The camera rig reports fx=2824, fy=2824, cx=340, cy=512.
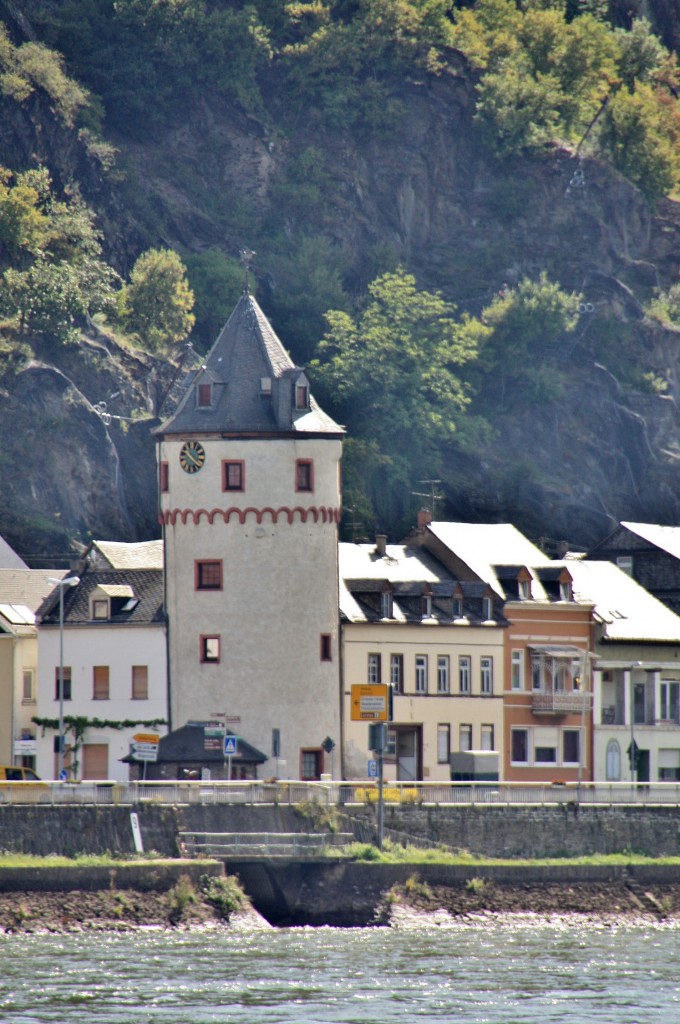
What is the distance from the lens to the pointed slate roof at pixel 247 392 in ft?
347

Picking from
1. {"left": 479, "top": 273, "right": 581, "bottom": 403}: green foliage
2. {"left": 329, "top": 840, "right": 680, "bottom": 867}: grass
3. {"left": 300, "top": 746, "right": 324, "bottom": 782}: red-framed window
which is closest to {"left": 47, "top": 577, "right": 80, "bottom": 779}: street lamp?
{"left": 300, "top": 746, "right": 324, "bottom": 782}: red-framed window

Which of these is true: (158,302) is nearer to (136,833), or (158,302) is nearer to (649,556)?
(649,556)

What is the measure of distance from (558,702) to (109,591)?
1945 cm

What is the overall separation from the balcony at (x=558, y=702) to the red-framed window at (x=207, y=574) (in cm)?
1605

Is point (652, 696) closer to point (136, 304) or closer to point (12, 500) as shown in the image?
point (12, 500)

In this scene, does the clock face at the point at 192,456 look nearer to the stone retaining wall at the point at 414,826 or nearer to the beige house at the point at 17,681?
the beige house at the point at 17,681

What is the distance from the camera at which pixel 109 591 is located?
107750 millimetres

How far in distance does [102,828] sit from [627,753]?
126 ft

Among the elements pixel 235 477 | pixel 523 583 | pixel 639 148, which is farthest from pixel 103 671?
pixel 639 148

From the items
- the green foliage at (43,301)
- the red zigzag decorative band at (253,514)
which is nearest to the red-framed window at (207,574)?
the red zigzag decorative band at (253,514)

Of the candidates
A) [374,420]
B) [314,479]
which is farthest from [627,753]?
[374,420]

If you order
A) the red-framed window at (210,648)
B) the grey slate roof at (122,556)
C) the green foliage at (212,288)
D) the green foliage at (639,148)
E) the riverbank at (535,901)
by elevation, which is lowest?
the riverbank at (535,901)

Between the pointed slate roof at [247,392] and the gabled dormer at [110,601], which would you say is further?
the gabled dormer at [110,601]

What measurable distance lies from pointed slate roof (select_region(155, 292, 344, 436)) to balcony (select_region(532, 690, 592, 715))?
1524cm
